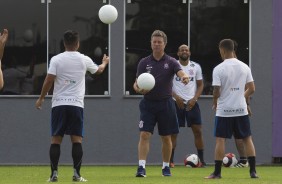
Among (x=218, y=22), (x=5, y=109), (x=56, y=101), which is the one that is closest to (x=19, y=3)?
→ (x=5, y=109)

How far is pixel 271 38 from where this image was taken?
61.7 feet

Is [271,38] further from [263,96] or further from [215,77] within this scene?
[215,77]

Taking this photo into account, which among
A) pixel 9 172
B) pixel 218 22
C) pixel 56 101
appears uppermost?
pixel 218 22

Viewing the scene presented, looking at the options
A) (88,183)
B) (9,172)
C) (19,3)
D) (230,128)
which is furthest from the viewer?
(19,3)

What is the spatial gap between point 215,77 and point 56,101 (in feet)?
7.25

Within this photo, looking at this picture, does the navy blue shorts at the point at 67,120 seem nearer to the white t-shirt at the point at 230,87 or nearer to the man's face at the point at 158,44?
the man's face at the point at 158,44

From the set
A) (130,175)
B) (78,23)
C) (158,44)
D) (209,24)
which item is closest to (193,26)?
(209,24)

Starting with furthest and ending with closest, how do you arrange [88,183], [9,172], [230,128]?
[9,172] < [230,128] < [88,183]

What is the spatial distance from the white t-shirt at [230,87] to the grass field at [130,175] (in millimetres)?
933

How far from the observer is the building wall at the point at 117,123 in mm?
18672

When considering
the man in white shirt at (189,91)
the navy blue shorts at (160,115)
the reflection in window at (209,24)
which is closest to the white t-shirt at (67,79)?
the navy blue shorts at (160,115)

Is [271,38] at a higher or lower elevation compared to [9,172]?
higher

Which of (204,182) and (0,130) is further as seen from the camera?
(0,130)

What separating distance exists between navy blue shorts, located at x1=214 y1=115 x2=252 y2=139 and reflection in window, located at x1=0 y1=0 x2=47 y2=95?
20.8 ft
